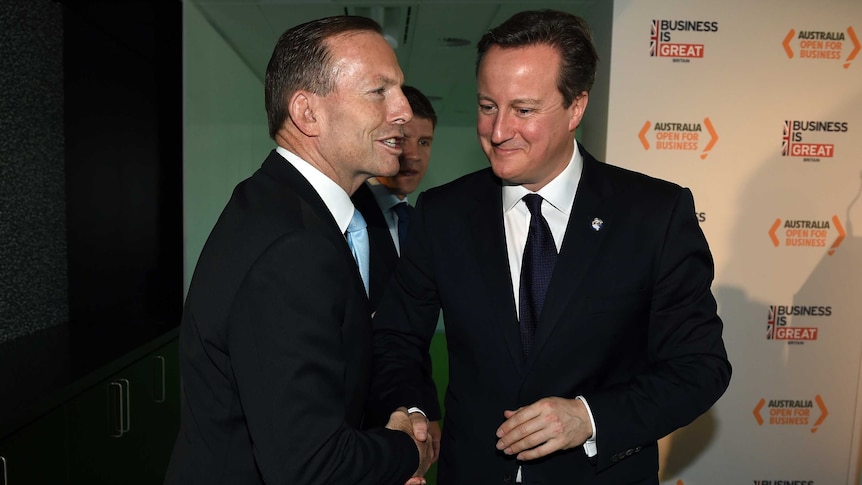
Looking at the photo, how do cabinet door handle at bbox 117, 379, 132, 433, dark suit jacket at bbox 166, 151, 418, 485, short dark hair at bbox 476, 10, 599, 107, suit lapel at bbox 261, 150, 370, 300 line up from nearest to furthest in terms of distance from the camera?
1. dark suit jacket at bbox 166, 151, 418, 485
2. suit lapel at bbox 261, 150, 370, 300
3. short dark hair at bbox 476, 10, 599, 107
4. cabinet door handle at bbox 117, 379, 132, 433

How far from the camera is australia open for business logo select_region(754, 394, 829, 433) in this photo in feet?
10.9

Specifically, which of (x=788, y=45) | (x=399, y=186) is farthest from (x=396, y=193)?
(x=788, y=45)

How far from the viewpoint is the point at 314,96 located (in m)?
1.19

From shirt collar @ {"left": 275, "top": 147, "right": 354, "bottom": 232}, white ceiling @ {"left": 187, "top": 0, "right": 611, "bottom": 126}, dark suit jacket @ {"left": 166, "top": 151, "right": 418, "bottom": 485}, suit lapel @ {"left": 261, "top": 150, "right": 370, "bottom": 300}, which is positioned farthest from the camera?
white ceiling @ {"left": 187, "top": 0, "right": 611, "bottom": 126}

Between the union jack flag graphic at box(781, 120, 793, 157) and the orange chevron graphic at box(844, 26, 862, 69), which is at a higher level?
the orange chevron graphic at box(844, 26, 862, 69)

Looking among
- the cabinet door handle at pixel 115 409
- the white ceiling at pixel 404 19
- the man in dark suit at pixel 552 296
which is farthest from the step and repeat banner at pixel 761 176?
the cabinet door handle at pixel 115 409

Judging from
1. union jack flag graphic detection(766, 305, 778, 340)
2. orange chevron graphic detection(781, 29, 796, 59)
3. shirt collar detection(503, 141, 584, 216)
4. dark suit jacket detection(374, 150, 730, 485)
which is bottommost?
union jack flag graphic detection(766, 305, 778, 340)

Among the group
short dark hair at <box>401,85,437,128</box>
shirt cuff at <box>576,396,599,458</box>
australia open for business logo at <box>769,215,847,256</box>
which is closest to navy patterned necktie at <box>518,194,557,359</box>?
shirt cuff at <box>576,396,599,458</box>

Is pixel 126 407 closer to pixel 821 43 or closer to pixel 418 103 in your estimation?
pixel 418 103

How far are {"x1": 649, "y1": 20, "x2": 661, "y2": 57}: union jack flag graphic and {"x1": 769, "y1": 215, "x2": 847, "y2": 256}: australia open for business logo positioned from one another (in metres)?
1.09

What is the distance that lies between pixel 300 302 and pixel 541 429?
51 cm

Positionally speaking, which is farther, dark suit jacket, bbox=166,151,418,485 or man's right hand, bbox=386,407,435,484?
man's right hand, bbox=386,407,435,484

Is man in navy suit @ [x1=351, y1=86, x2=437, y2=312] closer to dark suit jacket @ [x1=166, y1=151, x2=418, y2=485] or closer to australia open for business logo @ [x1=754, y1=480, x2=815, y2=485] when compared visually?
dark suit jacket @ [x1=166, y1=151, x2=418, y2=485]

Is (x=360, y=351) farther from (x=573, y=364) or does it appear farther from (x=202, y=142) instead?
(x=202, y=142)
